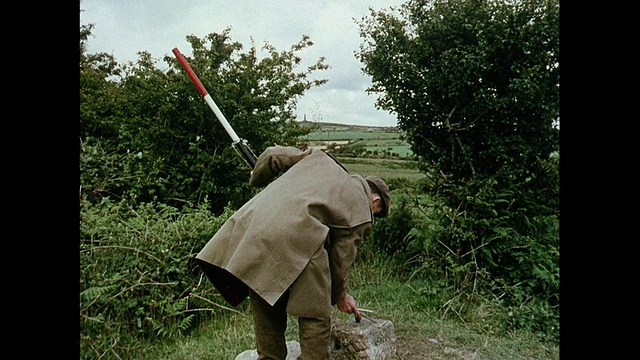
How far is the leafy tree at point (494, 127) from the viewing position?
5398mm

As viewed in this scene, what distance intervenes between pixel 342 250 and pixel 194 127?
4495mm

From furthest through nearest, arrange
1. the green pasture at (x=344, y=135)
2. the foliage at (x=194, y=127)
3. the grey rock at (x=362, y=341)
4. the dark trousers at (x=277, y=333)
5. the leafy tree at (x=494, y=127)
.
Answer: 1. the green pasture at (x=344, y=135)
2. the foliage at (x=194, y=127)
3. the leafy tree at (x=494, y=127)
4. the grey rock at (x=362, y=341)
5. the dark trousers at (x=277, y=333)

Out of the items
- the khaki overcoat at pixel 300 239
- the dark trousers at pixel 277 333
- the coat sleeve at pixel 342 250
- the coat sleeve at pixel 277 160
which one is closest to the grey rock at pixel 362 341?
the dark trousers at pixel 277 333

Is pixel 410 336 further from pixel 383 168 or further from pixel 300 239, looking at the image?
pixel 383 168

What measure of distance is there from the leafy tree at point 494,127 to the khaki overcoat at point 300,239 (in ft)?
9.62

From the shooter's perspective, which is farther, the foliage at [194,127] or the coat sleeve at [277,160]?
the foliage at [194,127]

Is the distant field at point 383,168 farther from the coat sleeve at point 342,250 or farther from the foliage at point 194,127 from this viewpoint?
the coat sleeve at point 342,250

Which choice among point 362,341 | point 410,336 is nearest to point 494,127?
point 410,336

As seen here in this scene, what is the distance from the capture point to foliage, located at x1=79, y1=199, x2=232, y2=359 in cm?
405

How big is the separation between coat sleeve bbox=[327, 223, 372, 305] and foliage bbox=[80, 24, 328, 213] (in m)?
3.77

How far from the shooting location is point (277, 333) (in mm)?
3074

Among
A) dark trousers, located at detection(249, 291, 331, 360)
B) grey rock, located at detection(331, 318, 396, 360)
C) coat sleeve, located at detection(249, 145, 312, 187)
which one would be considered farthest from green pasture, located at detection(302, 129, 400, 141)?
dark trousers, located at detection(249, 291, 331, 360)
